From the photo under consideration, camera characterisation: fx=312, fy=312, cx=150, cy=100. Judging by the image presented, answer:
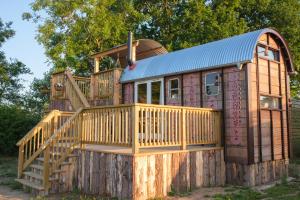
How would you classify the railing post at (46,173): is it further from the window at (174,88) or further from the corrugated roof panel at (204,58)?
the corrugated roof panel at (204,58)

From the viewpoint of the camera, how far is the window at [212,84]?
1037cm

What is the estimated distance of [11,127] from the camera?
55.6 ft

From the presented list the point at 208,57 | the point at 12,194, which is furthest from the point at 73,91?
the point at 208,57

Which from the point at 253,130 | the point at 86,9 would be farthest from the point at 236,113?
the point at 86,9

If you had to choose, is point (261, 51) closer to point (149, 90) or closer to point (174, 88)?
point (174, 88)

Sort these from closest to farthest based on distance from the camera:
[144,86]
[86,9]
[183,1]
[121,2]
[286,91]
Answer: [286,91]
[144,86]
[86,9]
[121,2]
[183,1]

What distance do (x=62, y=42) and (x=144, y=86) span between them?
11.9m

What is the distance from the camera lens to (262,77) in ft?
33.6

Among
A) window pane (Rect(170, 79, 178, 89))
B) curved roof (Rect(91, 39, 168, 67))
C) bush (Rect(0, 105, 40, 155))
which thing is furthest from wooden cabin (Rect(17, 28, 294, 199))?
bush (Rect(0, 105, 40, 155))

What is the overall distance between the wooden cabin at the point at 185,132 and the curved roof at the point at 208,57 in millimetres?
39

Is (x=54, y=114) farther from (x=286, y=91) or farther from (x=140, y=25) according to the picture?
(x=140, y=25)

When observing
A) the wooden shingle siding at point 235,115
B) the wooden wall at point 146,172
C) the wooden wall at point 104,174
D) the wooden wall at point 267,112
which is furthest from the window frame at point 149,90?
the wooden wall at point 104,174

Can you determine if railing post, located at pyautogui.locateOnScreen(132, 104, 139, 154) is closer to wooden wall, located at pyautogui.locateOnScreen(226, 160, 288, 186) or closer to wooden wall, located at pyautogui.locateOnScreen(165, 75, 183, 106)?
wooden wall, located at pyautogui.locateOnScreen(226, 160, 288, 186)

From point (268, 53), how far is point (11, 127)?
13.5 m
